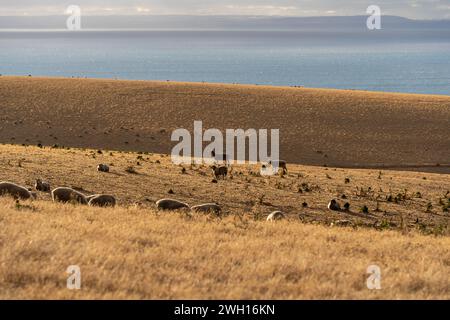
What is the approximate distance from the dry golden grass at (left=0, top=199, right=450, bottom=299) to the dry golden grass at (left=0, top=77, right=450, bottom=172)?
1357 inches

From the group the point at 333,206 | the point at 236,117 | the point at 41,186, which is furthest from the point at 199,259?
the point at 236,117

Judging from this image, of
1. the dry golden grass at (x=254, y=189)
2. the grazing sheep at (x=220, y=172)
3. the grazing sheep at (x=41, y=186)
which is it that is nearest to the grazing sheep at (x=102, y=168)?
the dry golden grass at (x=254, y=189)

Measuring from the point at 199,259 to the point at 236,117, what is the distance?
53049 millimetres

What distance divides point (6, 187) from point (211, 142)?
35.8m

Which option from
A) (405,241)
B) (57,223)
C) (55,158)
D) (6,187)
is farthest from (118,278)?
(55,158)

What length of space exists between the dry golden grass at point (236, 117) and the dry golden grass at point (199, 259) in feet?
113

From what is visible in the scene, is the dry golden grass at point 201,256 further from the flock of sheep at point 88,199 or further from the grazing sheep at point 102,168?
the grazing sheep at point 102,168

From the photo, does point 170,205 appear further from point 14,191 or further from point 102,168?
point 102,168

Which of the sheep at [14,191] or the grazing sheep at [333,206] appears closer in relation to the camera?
the sheep at [14,191]

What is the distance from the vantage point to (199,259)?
12.4 metres

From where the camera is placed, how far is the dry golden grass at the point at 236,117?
53719mm

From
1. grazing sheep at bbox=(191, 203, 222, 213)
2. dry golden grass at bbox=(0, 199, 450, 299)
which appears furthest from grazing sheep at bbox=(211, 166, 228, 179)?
dry golden grass at bbox=(0, 199, 450, 299)

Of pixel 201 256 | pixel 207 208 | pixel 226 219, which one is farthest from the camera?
pixel 207 208

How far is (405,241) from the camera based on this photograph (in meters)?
15.9
